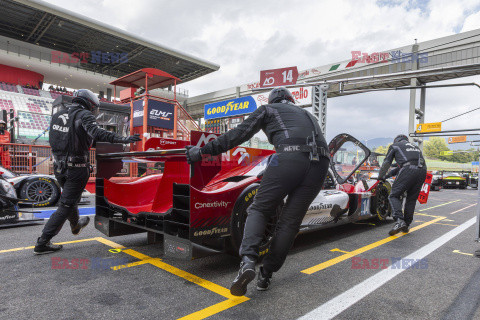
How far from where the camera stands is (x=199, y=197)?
8.27ft

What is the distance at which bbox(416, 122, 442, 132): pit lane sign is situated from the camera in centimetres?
2181

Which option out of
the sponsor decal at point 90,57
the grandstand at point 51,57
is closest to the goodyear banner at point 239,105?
the grandstand at point 51,57

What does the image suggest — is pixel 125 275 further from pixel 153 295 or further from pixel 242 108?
pixel 242 108

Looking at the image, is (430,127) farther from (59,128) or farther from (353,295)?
(59,128)

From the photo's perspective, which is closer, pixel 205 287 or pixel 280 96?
pixel 205 287

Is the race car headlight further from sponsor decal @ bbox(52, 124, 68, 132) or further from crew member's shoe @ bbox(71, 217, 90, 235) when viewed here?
sponsor decal @ bbox(52, 124, 68, 132)

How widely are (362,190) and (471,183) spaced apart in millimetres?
25131

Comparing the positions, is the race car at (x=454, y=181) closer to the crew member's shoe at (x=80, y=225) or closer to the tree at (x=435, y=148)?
the crew member's shoe at (x=80, y=225)

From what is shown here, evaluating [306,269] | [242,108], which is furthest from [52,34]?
[306,269]

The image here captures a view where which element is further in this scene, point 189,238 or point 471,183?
point 471,183

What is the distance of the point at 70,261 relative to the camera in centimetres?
303

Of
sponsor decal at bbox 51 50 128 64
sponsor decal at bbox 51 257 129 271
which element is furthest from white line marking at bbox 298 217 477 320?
sponsor decal at bbox 51 50 128 64

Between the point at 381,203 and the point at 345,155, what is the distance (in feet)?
4.01

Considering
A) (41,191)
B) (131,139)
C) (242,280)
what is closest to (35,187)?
(41,191)
